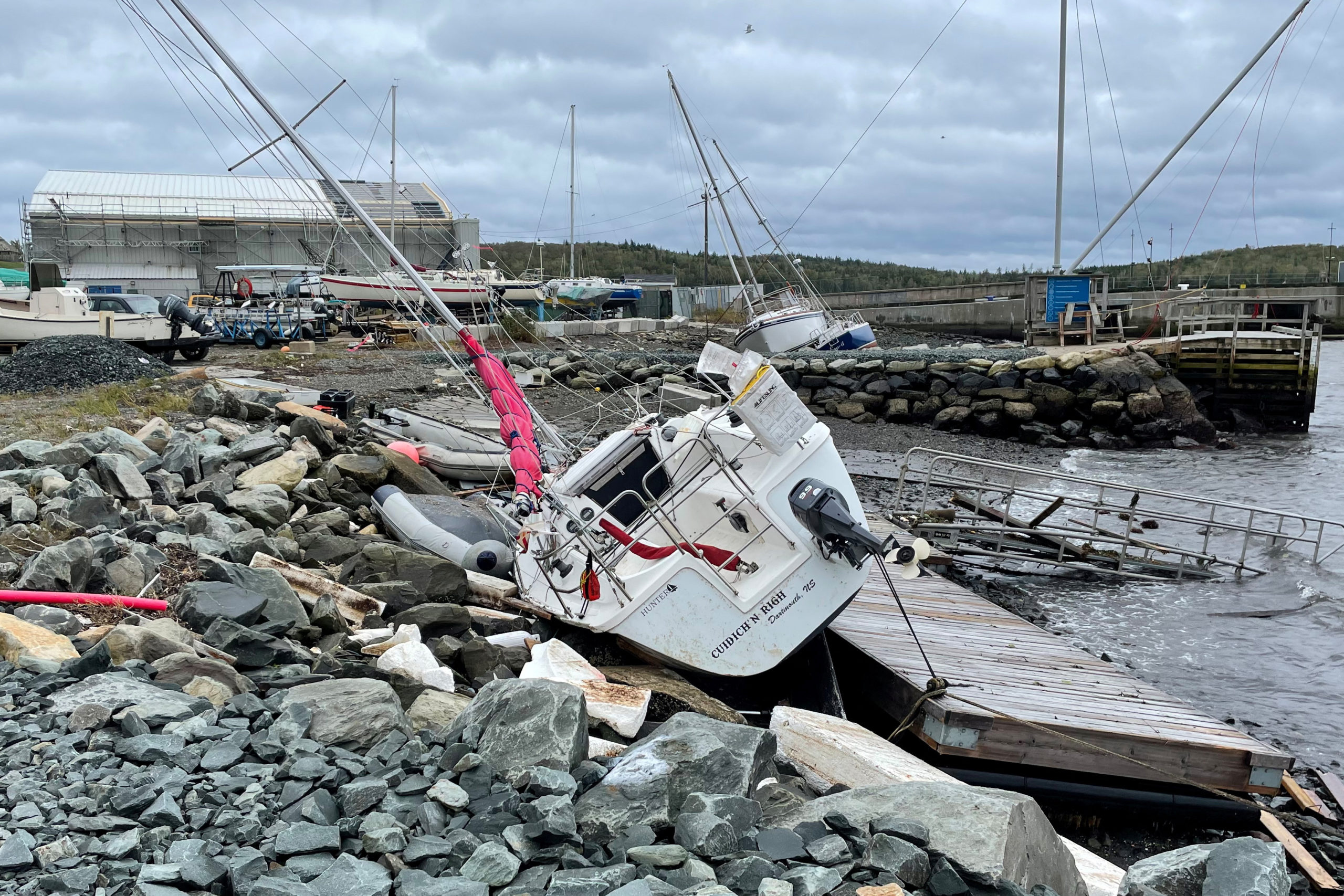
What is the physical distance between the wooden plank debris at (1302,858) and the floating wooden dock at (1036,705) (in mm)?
187

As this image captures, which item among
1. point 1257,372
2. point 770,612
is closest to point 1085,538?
point 770,612

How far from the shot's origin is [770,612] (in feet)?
22.0

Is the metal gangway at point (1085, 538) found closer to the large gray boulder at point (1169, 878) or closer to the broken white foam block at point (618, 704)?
the broken white foam block at point (618, 704)

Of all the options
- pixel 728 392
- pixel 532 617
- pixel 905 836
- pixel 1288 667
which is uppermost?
pixel 728 392

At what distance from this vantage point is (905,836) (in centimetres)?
362

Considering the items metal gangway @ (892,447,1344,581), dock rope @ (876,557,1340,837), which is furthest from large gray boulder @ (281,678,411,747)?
metal gangway @ (892,447,1344,581)

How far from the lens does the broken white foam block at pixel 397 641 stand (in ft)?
20.1

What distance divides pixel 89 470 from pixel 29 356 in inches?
460

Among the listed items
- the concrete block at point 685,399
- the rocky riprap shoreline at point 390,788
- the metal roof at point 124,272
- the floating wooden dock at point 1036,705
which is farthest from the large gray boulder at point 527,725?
the metal roof at point 124,272

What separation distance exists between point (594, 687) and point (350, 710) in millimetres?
1559

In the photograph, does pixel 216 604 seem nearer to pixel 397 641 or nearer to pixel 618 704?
pixel 397 641

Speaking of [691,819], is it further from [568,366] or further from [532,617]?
[568,366]

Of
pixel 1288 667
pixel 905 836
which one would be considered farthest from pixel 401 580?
pixel 1288 667

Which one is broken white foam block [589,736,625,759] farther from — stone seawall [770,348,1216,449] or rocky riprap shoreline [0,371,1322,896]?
stone seawall [770,348,1216,449]
